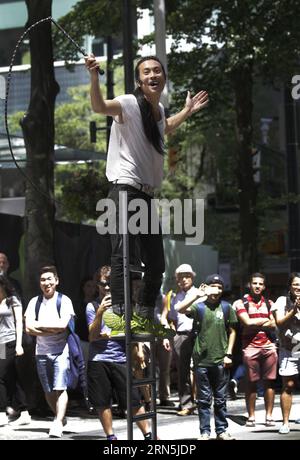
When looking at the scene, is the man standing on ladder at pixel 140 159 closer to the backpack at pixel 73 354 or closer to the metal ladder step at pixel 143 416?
the metal ladder step at pixel 143 416

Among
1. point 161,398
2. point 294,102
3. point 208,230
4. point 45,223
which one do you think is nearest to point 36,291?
point 45,223

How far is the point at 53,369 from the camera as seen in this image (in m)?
12.9

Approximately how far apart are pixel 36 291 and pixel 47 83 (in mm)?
3078

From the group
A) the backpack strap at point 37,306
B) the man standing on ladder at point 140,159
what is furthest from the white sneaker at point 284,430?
the man standing on ladder at point 140,159

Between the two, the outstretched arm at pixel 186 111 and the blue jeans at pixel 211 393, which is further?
the blue jeans at pixel 211 393

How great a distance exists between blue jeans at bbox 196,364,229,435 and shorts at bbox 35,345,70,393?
1740 millimetres

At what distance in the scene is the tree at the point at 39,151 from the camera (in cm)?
1553

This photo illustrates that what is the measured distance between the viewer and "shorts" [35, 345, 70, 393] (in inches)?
506

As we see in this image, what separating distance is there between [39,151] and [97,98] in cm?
896

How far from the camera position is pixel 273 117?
45.7 metres

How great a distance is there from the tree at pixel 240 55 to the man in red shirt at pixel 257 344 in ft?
28.7

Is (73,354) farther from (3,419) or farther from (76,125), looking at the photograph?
(76,125)

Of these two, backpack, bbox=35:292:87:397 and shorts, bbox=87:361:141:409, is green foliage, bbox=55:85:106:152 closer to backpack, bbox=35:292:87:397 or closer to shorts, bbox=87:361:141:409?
backpack, bbox=35:292:87:397
